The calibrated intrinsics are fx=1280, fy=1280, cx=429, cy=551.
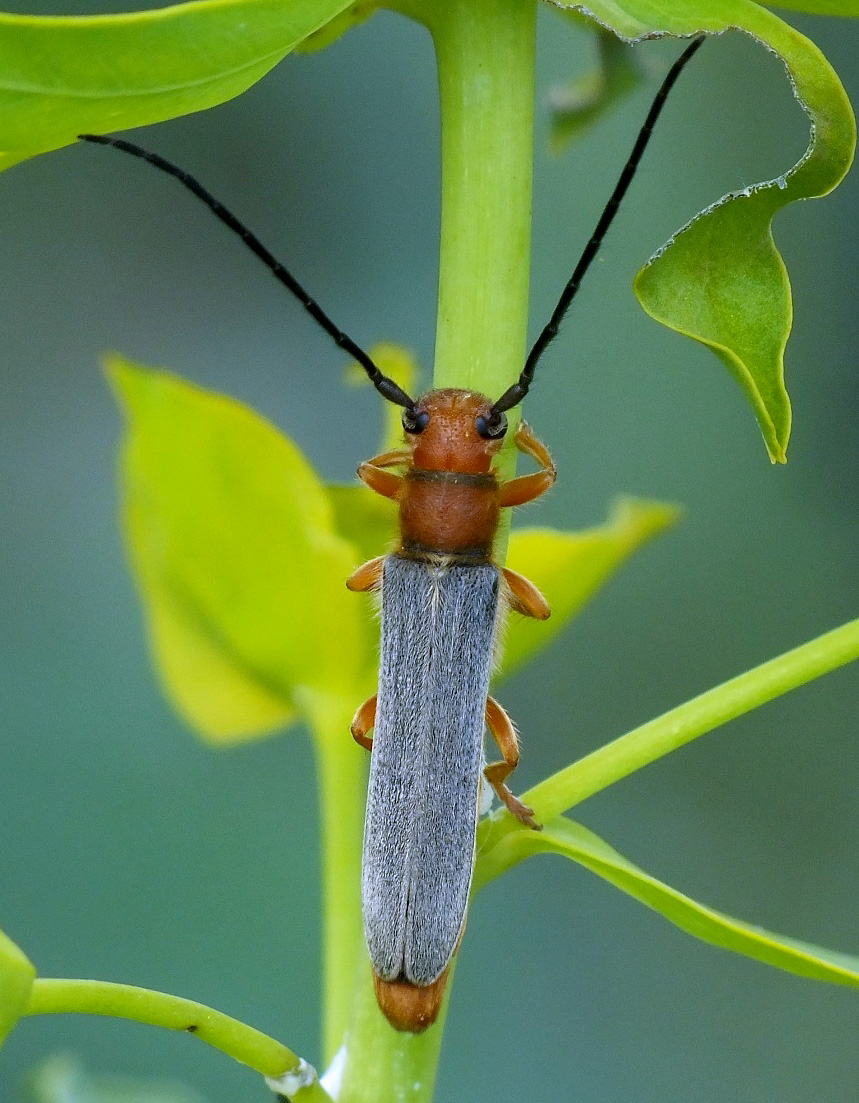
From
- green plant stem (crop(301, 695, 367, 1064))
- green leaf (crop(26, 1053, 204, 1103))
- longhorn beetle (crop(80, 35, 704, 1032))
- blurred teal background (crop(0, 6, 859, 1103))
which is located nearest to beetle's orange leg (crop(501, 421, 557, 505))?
longhorn beetle (crop(80, 35, 704, 1032))

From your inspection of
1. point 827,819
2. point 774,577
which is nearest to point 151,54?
point 774,577

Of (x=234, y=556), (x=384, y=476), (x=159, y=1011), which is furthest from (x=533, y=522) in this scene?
(x=159, y=1011)

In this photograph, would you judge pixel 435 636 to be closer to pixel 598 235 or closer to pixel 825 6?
pixel 598 235

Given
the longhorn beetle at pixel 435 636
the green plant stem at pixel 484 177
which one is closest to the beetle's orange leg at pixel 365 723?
the longhorn beetle at pixel 435 636

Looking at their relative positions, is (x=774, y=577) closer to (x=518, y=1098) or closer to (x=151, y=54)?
(x=518, y=1098)

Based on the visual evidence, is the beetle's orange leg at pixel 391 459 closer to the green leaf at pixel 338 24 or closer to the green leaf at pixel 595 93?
the green leaf at pixel 595 93

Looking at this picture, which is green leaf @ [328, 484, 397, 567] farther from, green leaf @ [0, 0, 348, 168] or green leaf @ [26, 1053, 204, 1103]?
green leaf @ [26, 1053, 204, 1103]
